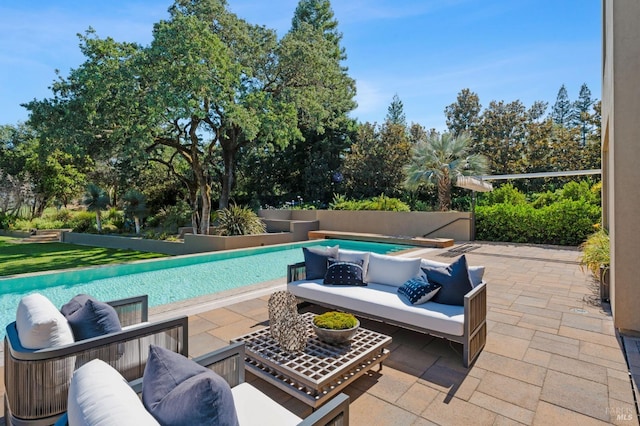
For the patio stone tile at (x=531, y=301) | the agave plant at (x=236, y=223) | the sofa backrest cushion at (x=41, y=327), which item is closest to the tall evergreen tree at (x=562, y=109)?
the agave plant at (x=236, y=223)

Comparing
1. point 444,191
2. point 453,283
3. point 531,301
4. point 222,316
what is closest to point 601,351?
point 453,283

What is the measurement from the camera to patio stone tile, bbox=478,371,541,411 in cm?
263

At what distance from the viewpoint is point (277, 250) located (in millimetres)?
12398

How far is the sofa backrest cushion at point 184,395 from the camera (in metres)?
1.25

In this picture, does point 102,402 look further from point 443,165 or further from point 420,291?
point 443,165

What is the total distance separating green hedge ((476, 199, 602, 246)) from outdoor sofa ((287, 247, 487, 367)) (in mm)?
9808

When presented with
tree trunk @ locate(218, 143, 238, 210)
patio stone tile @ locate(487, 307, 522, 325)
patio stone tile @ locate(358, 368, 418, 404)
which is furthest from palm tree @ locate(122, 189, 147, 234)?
patio stone tile @ locate(358, 368, 418, 404)

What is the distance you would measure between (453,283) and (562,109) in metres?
45.4

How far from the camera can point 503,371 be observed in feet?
10.1

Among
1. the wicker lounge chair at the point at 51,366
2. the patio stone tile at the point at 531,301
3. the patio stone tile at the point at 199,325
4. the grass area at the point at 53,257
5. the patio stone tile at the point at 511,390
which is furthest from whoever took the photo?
the grass area at the point at 53,257

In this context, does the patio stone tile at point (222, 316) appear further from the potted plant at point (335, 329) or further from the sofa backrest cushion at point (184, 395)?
the sofa backrest cushion at point (184, 395)

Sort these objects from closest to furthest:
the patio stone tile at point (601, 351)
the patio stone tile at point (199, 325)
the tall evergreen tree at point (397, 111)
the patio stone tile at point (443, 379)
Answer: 1. the patio stone tile at point (443, 379)
2. the patio stone tile at point (601, 351)
3. the patio stone tile at point (199, 325)
4. the tall evergreen tree at point (397, 111)

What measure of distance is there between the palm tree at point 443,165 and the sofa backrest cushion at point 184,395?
13260 mm

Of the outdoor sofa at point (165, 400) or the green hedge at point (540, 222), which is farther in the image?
the green hedge at point (540, 222)
